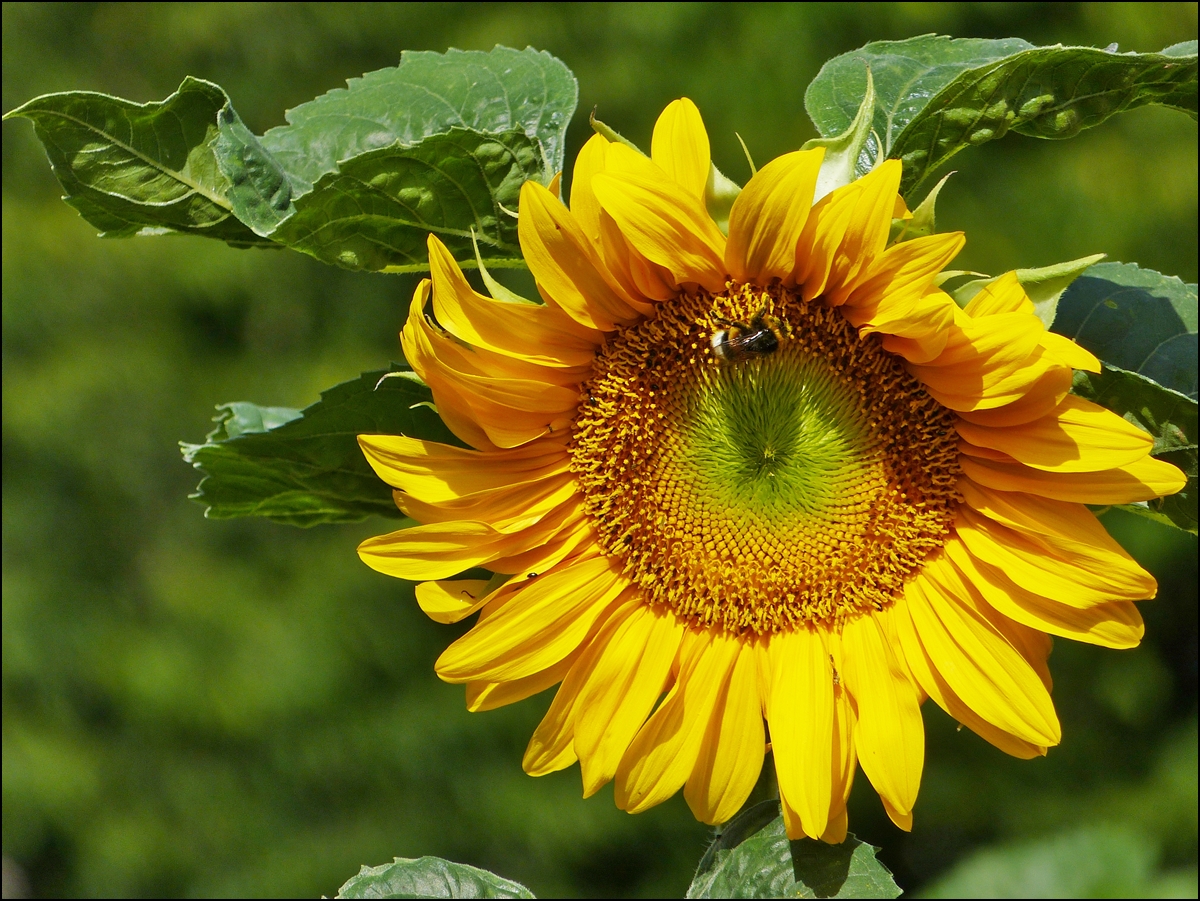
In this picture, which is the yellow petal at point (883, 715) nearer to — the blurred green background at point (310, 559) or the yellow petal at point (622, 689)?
the yellow petal at point (622, 689)

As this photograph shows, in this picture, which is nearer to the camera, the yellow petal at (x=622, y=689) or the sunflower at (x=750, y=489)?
the sunflower at (x=750, y=489)

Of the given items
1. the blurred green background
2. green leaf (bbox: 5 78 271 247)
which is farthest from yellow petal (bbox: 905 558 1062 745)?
the blurred green background

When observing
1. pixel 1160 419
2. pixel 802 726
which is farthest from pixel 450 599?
pixel 1160 419

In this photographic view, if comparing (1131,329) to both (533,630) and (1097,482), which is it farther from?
(533,630)

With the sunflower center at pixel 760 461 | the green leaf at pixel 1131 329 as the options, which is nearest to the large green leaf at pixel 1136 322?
the green leaf at pixel 1131 329

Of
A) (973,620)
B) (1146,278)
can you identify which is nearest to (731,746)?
(973,620)

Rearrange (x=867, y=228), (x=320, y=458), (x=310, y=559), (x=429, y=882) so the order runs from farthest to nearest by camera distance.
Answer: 1. (x=310, y=559)
2. (x=320, y=458)
3. (x=429, y=882)
4. (x=867, y=228)
